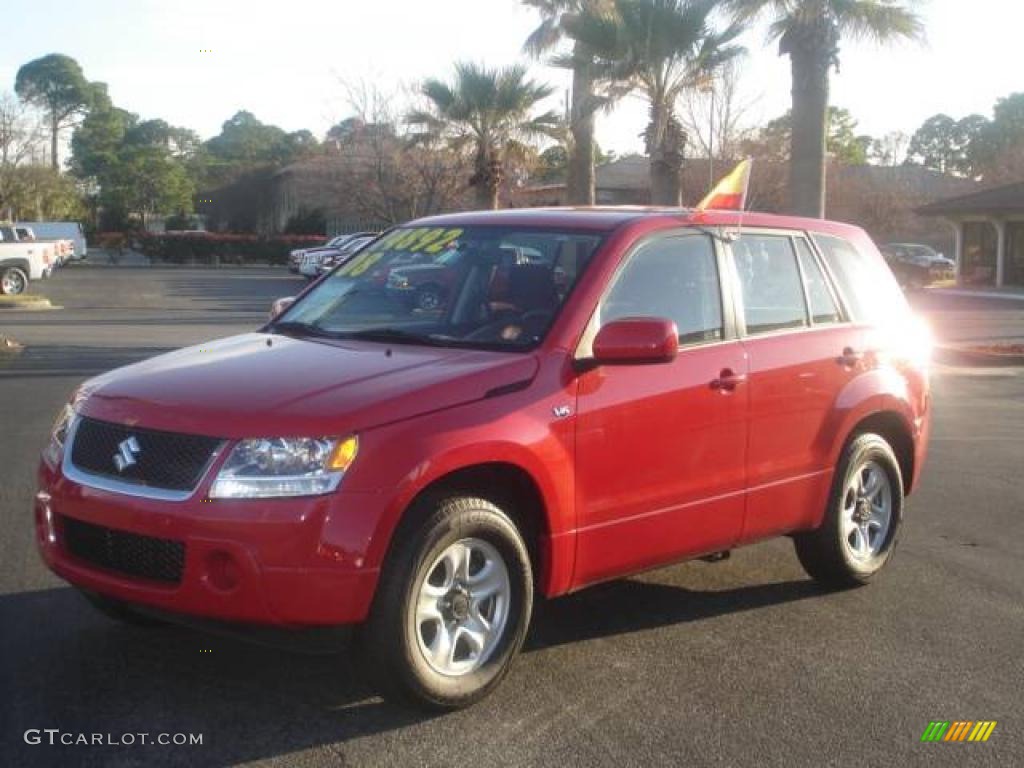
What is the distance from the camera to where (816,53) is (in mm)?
19703

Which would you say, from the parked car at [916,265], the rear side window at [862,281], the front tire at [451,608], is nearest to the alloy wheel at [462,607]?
the front tire at [451,608]

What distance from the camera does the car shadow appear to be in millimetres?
4270

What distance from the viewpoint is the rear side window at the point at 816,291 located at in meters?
6.26

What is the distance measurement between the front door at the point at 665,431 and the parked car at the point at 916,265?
39.3 metres

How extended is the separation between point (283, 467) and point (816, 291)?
3.20m

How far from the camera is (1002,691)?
4965mm

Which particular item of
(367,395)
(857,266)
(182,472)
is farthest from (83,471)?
(857,266)

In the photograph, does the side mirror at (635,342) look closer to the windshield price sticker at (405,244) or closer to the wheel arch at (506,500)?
the wheel arch at (506,500)

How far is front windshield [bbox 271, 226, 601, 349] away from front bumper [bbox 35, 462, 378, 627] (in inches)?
47.7

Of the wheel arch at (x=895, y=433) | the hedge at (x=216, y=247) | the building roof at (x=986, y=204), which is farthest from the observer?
the hedge at (x=216, y=247)

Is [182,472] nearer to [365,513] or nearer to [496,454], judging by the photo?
[365,513]

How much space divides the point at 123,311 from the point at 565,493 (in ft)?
85.2

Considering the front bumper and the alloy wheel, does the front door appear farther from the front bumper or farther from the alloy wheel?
the front bumper

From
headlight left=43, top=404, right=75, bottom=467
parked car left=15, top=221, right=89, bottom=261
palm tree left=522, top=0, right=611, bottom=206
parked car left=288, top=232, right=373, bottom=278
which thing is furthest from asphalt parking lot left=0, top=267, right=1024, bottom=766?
parked car left=15, top=221, right=89, bottom=261
